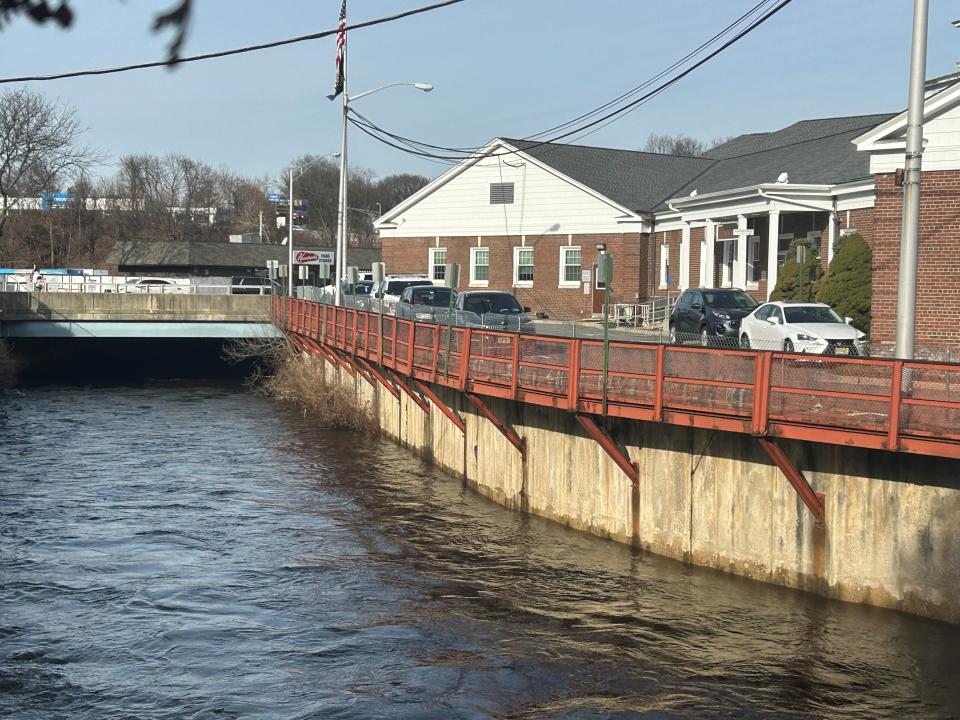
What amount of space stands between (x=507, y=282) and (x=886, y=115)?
17.2 metres

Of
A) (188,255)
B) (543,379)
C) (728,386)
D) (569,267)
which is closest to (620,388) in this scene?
(543,379)

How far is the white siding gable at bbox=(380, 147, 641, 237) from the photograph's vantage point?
1885 inches

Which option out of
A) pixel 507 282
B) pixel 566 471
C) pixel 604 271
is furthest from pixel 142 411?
pixel 604 271

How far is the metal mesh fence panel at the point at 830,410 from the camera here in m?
13.9

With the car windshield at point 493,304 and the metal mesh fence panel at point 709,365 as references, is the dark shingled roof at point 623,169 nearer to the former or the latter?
the car windshield at point 493,304

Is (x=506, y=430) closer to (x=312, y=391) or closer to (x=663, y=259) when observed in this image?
(x=312, y=391)

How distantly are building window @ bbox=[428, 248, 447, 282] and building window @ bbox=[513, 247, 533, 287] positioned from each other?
13.3 ft

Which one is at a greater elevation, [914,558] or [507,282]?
[507,282]

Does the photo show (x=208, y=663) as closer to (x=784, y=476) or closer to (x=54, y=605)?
(x=54, y=605)

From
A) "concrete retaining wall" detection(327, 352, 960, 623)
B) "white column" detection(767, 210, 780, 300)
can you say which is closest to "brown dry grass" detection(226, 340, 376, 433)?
"concrete retaining wall" detection(327, 352, 960, 623)

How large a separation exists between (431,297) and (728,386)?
18.6 m

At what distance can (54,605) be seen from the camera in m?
15.4

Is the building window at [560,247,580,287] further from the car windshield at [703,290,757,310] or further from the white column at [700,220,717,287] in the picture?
the car windshield at [703,290,757,310]

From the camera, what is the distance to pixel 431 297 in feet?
109
